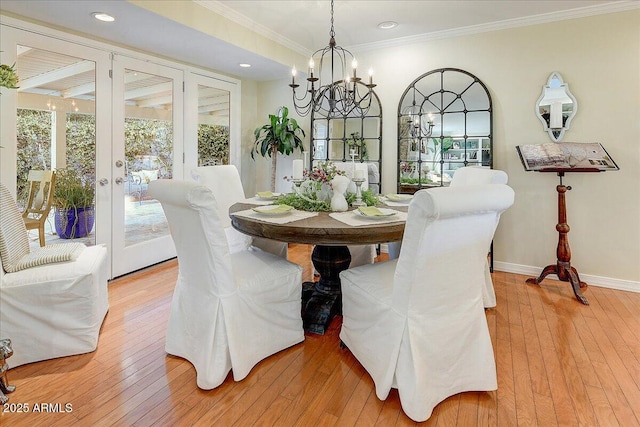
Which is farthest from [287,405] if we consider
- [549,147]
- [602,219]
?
[602,219]

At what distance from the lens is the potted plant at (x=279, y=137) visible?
4383 mm

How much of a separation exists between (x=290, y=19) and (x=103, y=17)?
1.58 m

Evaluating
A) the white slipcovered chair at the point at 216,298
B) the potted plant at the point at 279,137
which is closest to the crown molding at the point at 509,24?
the potted plant at the point at 279,137

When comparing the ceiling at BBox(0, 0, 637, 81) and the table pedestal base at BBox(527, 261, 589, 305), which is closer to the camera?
the ceiling at BBox(0, 0, 637, 81)

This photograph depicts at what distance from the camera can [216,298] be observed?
5.79ft

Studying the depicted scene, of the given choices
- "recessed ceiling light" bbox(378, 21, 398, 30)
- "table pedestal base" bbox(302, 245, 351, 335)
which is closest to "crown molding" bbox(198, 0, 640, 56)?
"recessed ceiling light" bbox(378, 21, 398, 30)

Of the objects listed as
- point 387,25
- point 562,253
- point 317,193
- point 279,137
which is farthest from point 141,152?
point 562,253

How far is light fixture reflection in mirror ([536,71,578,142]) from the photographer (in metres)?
3.25

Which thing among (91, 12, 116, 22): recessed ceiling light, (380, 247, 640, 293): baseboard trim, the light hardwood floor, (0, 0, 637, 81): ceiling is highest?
(0, 0, 637, 81): ceiling

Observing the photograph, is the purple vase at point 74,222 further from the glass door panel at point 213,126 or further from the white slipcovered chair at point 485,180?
the white slipcovered chair at point 485,180

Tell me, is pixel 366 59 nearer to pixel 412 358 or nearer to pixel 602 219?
pixel 602 219

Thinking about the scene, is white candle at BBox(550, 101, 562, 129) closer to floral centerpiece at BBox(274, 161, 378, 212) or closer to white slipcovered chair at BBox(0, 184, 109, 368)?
floral centerpiece at BBox(274, 161, 378, 212)

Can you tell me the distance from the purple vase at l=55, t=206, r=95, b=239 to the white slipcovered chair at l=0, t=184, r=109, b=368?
34.4 inches

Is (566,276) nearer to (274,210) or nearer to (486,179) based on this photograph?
(486,179)
